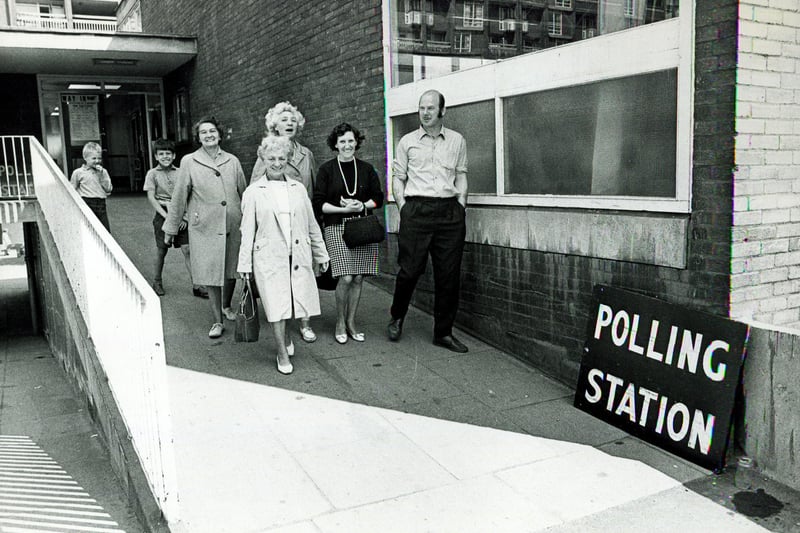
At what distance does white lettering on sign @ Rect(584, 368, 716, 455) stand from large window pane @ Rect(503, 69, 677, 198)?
4.26 ft

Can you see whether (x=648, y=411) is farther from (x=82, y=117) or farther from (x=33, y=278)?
(x=82, y=117)

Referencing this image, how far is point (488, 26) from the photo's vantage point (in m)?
6.49

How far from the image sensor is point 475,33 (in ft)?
21.7

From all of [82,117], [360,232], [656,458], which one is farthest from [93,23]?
[656,458]

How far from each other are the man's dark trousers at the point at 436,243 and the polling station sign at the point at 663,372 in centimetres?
126

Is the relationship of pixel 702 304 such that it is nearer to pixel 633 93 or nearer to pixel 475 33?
pixel 633 93

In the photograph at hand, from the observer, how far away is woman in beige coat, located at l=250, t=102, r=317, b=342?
19.0ft

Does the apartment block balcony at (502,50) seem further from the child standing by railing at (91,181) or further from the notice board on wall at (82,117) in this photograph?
the notice board on wall at (82,117)

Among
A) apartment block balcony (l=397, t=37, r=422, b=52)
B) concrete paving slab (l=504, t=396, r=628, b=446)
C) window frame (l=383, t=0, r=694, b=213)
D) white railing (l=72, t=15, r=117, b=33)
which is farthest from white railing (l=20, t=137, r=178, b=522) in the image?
white railing (l=72, t=15, r=117, b=33)

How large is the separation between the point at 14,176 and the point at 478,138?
10.7 metres

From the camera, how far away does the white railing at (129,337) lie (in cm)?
308

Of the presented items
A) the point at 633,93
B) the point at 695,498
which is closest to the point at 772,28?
the point at 633,93

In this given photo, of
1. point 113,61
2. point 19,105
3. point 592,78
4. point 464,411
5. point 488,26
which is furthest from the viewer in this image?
point 19,105

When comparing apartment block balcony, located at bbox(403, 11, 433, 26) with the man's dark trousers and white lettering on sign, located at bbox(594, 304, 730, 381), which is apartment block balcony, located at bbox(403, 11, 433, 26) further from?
white lettering on sign, located at bbox(594, 304, 730, 381)
